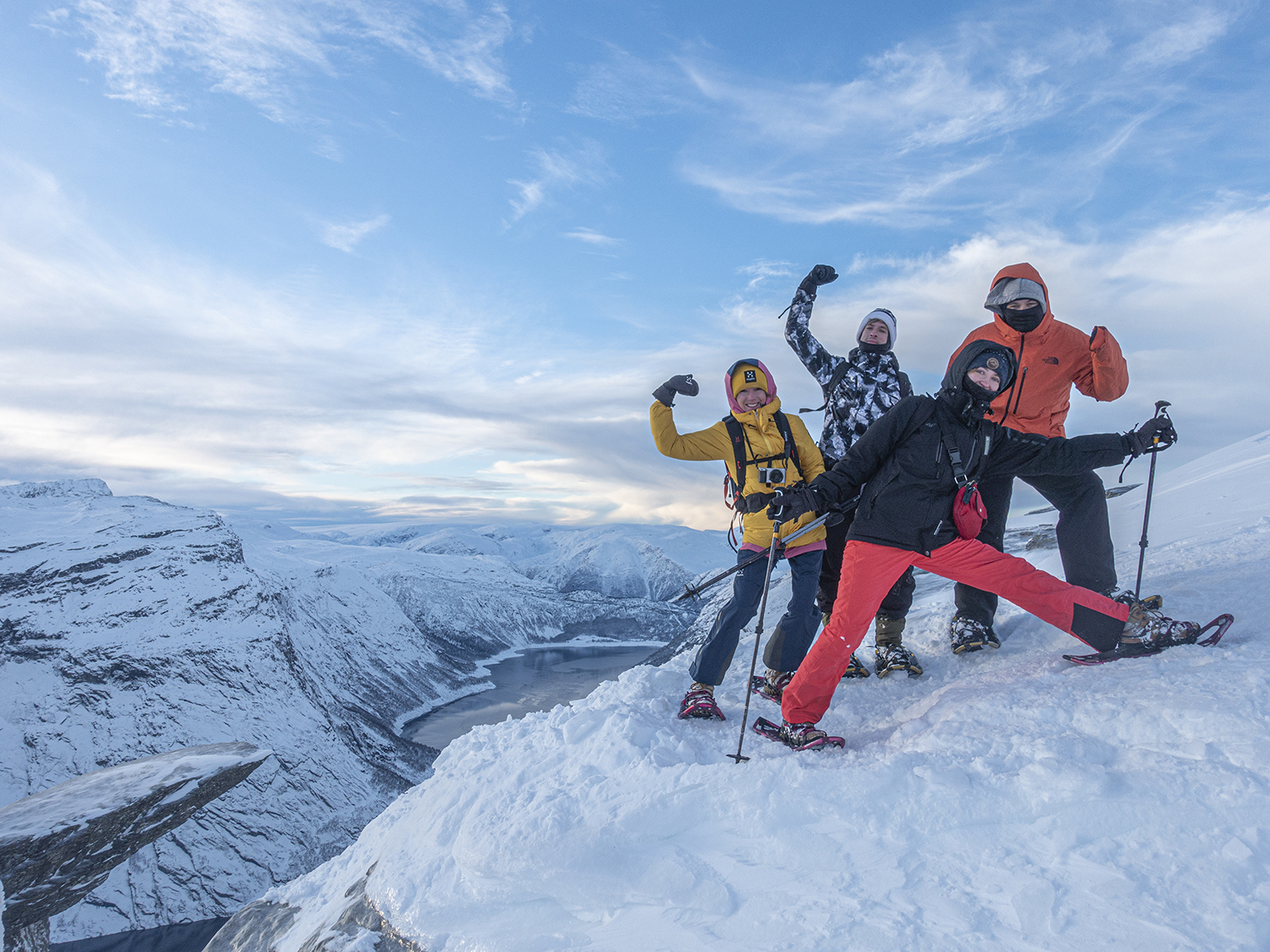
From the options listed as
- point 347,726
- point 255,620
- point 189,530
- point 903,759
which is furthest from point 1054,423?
point 189,530

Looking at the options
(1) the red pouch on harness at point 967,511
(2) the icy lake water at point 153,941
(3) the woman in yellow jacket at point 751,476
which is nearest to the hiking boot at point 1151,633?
(1) the red pouch on harness at point 967,511

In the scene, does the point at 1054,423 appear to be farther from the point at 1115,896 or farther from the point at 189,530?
the point at 189,530

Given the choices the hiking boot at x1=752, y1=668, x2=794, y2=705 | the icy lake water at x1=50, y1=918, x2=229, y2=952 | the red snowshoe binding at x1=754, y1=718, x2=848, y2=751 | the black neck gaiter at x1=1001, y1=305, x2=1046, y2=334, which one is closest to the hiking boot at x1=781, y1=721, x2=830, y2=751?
the red snowshoe binding at x1=754, y1=718, x2=848, y2=751

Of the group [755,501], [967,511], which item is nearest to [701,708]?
[755,501]

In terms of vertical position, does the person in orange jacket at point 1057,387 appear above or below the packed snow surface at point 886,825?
above

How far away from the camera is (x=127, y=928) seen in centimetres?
7456

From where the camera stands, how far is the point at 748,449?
529 centimetres

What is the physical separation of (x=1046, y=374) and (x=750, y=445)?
2.57 meters

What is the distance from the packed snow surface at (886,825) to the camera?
2670 mm

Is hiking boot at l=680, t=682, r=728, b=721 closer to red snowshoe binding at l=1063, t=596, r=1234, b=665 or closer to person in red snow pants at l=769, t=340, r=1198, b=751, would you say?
person in red snow pants at l=769, t=340, r=1198, b=751

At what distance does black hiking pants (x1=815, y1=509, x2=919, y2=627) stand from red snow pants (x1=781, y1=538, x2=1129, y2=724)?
1442mm

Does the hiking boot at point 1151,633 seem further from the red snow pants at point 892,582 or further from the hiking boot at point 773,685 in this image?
the hiking boot at point 773,685

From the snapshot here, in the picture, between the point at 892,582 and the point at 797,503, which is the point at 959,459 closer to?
the point at 892,582

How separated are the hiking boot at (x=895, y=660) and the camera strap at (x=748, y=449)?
214 centimetres
